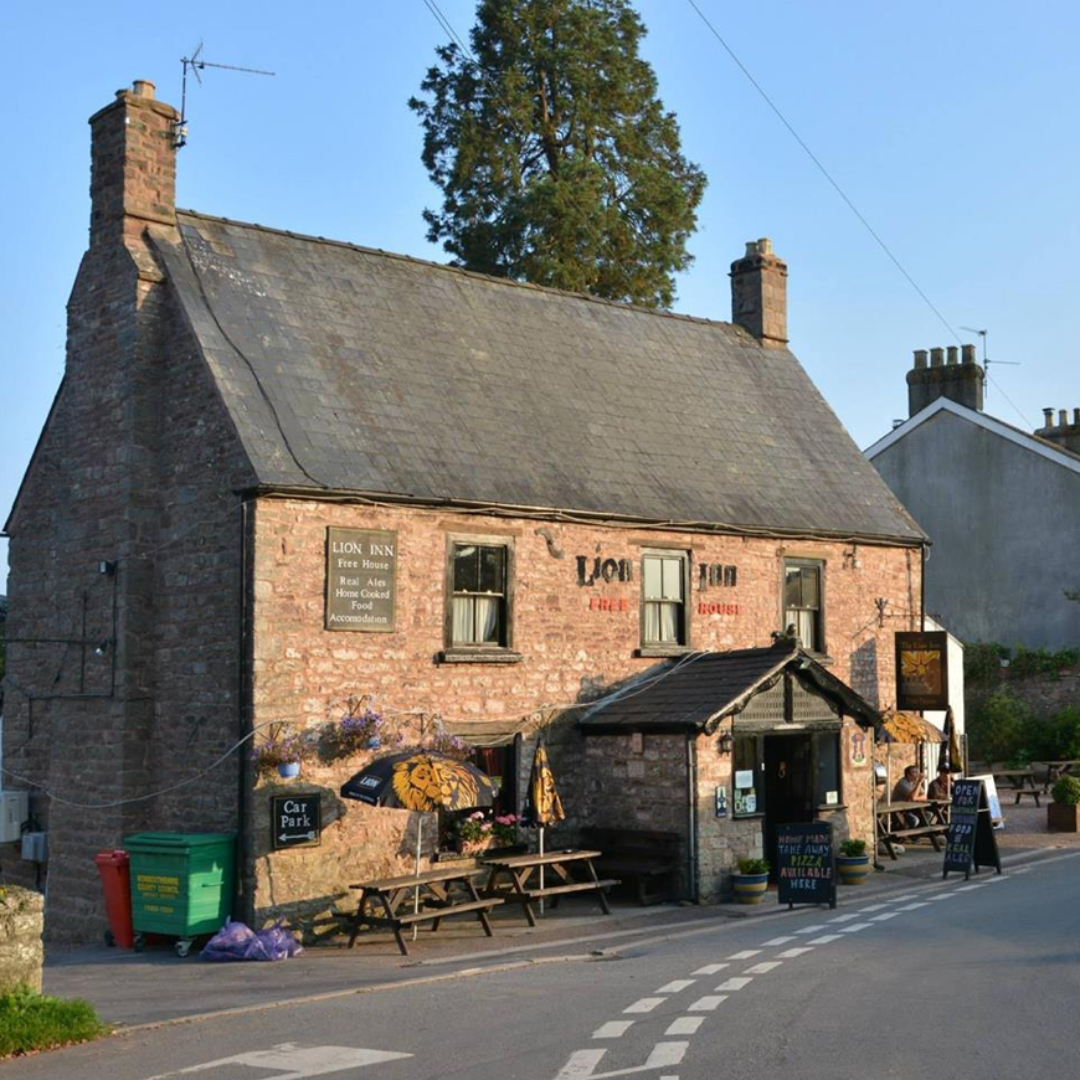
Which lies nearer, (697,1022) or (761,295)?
(697,1022)

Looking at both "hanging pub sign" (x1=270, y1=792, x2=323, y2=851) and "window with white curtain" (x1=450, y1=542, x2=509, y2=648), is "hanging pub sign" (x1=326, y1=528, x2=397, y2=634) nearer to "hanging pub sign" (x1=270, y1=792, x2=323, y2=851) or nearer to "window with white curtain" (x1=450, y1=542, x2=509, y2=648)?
"window with white curtain" (x1=450, y1=542, x2=509, y2=648)

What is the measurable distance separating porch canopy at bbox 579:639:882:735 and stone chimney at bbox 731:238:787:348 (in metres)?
9.48

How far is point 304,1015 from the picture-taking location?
1246cm

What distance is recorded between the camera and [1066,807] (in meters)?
27.9

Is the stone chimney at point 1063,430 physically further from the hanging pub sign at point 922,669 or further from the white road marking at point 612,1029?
the white road marking at point 612,1029

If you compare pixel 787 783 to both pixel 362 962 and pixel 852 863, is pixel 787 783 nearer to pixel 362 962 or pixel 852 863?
pixel 852 863

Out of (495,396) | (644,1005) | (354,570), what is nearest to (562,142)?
(495,396)

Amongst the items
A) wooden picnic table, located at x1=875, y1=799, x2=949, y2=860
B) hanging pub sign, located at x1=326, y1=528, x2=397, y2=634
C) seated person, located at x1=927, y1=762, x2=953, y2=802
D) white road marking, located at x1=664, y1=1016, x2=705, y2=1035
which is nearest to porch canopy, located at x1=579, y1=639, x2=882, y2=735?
wooden picnic table, located at x1=875, y1=799, x2=949, y2=860

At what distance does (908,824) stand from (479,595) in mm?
10434

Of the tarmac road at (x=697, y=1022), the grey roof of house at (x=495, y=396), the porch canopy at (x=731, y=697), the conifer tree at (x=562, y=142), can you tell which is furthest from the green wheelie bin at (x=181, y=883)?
the conifer tree at (x=562, y=142)

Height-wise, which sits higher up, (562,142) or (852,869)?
(562,142)

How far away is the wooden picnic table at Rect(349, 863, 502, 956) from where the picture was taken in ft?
55.6

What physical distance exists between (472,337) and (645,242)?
1653 centimetres

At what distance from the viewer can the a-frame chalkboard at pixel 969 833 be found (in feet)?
71.2
